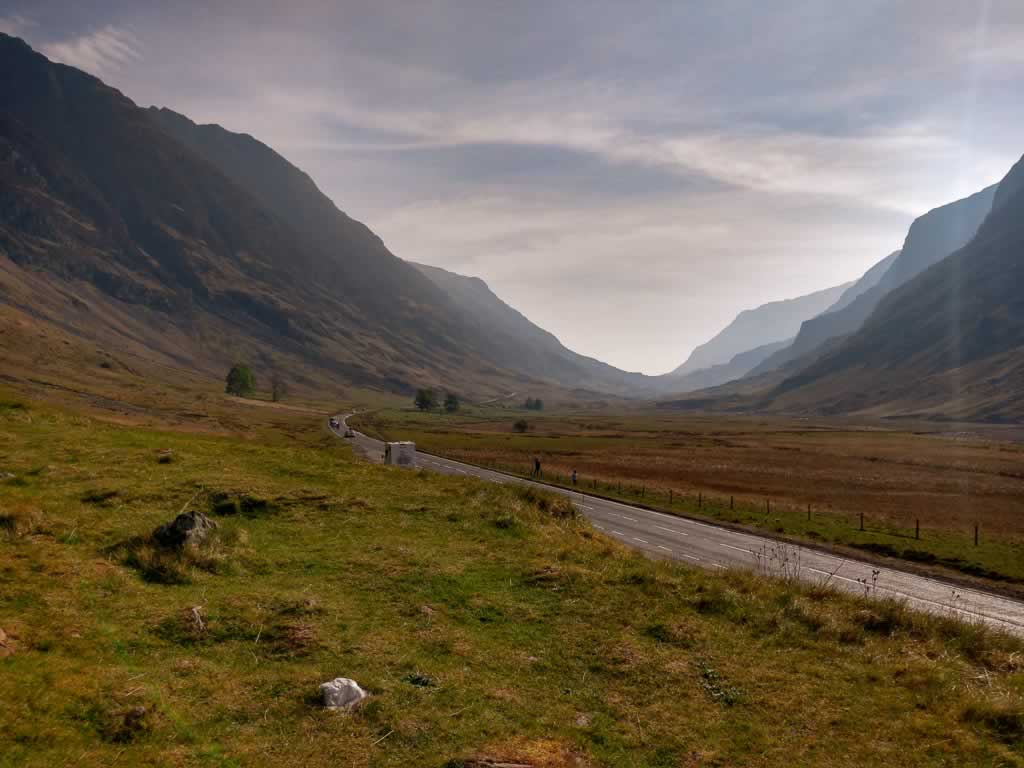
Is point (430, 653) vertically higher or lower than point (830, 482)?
higher

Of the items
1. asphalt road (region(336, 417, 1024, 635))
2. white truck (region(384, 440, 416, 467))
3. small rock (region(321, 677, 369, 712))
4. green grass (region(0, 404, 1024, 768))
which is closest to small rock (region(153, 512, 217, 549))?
green grass (region(0, 404, 1024, 768))

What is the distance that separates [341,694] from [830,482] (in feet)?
262

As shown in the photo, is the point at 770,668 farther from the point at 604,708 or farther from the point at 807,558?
the point at 807,558

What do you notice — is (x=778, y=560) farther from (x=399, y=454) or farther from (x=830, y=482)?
(x=830, y=482)

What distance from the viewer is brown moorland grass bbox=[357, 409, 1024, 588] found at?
140 feet

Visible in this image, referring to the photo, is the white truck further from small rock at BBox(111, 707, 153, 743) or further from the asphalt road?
small rock at BBox(111, 707, 153, 743)

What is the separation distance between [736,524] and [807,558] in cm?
1018

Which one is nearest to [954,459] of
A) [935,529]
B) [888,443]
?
[888,443]

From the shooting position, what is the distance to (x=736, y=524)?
4756 centimetres

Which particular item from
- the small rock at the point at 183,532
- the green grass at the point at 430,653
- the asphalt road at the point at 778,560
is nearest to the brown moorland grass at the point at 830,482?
the asphalt road at the point at 778,560

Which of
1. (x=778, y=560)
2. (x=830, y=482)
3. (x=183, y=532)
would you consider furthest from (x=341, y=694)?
(x=830, y=482)

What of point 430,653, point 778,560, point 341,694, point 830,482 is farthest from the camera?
point 830,482

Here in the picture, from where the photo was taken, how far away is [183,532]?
1577cm

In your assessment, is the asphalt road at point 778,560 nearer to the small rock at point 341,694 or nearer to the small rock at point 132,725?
the small rock at point 341,694
